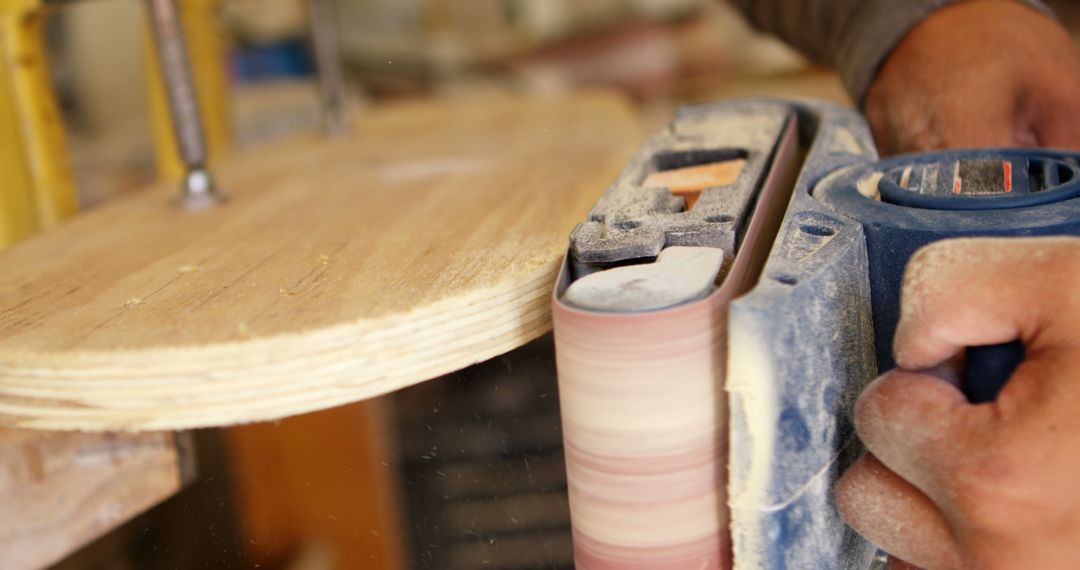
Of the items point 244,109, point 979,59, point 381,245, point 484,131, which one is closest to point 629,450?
point 381,245

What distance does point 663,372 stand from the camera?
1.25ft

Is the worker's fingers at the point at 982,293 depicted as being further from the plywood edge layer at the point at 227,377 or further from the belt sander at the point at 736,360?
the plywood edge layer at the point at 227,377

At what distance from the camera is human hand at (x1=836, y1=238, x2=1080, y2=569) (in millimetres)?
351

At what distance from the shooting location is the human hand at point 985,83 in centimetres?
62

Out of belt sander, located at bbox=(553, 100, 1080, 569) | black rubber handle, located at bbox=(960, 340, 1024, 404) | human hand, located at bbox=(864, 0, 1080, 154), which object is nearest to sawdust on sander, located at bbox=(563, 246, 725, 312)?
belt sander, located at bbox=(553, 100, 1080, 569)

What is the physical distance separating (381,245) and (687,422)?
25 cm

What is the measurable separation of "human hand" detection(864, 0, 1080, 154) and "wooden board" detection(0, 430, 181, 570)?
51 cm

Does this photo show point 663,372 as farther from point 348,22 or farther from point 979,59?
point 348,22

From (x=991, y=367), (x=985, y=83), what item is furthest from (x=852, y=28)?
(x=991, y=367)

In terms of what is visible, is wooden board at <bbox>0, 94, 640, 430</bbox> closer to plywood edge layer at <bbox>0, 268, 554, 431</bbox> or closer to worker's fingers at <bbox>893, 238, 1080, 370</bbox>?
plywood edge layer at <bbox>0, 268, 554, 431</bbox>

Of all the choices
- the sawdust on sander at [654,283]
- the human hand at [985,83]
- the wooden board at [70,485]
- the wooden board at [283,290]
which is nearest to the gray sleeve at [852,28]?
the human hand at [985,83]

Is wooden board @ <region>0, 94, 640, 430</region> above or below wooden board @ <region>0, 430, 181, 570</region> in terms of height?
above

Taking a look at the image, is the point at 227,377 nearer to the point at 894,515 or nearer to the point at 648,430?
the point at 648,430

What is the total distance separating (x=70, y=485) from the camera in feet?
1.92
